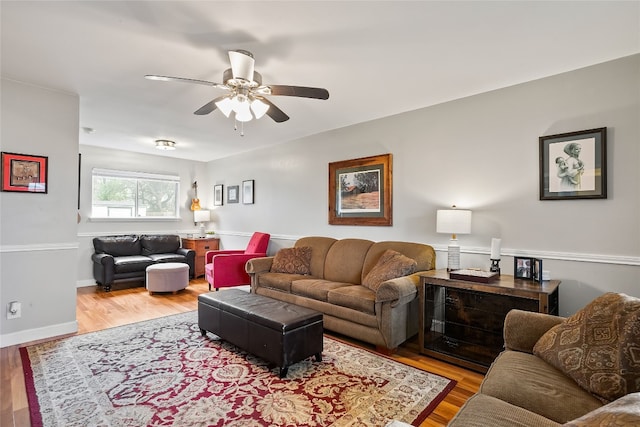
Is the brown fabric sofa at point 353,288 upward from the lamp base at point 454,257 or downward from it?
downward

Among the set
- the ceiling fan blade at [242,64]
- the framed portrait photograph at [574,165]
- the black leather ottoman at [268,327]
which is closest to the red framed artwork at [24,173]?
the black leather ottoman at [268,327]

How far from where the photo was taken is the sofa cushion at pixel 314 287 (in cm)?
341

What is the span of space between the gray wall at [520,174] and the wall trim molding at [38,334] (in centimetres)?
324

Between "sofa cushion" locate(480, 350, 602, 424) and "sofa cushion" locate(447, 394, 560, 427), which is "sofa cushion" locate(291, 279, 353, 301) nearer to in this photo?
"sofa cushion" locate(480, 350, 602, 424)

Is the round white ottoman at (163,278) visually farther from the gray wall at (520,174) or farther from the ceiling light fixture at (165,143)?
the gray wall at (520,174)

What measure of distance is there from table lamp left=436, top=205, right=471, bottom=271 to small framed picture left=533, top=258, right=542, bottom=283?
596 millimetres

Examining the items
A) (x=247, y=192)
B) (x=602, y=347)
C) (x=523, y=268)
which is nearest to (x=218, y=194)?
(x=247, y=192)

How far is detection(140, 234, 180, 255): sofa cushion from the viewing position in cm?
600

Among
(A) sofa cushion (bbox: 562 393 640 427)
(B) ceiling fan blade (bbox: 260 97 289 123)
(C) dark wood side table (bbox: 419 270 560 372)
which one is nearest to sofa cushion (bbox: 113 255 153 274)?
(B) ceiling fan blade (bbox: 260 97 289 123)

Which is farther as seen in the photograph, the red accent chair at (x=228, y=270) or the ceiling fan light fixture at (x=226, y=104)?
the red accent chair at (x=228, y=270)

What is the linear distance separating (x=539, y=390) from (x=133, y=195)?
6.90 meters

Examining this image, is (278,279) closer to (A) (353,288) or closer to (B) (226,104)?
(A) (353,288)

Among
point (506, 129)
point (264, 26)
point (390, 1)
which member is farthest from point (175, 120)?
point (506, 129)

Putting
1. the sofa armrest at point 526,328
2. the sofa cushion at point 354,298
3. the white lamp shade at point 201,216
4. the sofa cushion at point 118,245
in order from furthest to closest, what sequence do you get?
the white lamp shade at point 201,216 < the sofa cushion at point 118,245 < the sofa cushion at point 354,298 < the sofa armrest at point 526,328
